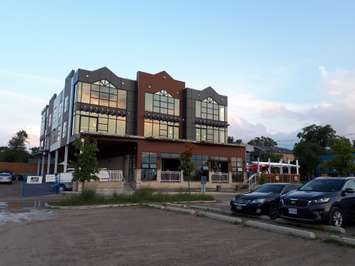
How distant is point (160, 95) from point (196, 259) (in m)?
41.2

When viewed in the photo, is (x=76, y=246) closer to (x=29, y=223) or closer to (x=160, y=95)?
(x=29, y=223)

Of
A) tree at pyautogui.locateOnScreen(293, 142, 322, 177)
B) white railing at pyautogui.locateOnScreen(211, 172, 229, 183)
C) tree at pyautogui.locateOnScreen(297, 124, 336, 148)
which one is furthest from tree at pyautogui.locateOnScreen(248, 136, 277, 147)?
white railing at pyautogui.locateOnScreen(211, 172, 229, 183)

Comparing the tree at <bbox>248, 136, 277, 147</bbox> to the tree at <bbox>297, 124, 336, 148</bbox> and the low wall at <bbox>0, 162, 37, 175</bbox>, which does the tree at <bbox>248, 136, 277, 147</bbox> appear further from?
the low wall at <bbox>0, 162, 37, 175</bbox>

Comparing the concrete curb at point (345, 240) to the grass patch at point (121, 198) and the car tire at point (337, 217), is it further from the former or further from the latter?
the grass patch at point (121, 198)

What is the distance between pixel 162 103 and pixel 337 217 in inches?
1473

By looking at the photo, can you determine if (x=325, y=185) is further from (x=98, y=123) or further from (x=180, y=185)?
(x=98, y=123)

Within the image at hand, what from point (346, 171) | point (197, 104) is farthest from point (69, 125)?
point (346, 171)

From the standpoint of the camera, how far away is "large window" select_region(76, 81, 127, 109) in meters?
42.9

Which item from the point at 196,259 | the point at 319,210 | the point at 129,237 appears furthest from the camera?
the point at 319,210

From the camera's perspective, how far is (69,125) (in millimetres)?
43844

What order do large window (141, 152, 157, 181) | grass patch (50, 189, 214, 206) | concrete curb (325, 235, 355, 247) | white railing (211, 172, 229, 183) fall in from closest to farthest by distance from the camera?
concrete curb (325, 235, 355, 247) < grass patch (50, 189, 214, 206) < large window (141, 152, 157, 181) < white railing (211, 172, 229, 183)

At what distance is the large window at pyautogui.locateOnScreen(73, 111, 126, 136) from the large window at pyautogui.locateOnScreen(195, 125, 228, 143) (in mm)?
10617

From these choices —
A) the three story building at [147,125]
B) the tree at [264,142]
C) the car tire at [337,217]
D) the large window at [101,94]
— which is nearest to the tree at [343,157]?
the three story building at [147,125]

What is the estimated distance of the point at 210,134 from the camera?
51.4m
